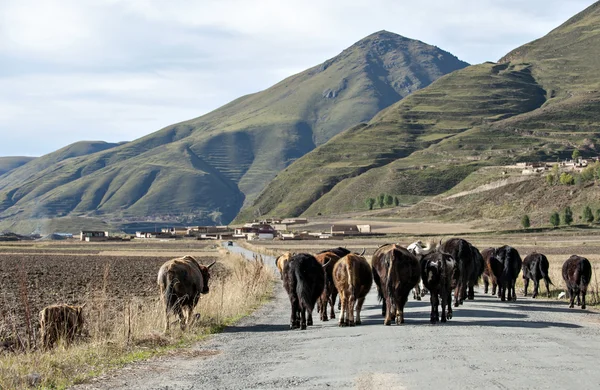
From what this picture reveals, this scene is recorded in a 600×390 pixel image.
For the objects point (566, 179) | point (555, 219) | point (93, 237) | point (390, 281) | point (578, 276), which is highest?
point (566, 179)

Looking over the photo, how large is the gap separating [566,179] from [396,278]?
150m

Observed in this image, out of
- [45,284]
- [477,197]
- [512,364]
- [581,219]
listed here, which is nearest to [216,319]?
[512,364]

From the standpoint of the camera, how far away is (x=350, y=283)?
2161 centimetres

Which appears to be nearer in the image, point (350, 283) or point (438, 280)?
point (350, 283)

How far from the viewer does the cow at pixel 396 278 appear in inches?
837

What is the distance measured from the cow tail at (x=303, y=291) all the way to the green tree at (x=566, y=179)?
486ft

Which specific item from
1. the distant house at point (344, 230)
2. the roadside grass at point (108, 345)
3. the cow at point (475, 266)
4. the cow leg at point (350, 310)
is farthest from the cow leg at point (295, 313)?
the distant house at point (344, 230)

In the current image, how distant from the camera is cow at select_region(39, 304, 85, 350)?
19453mm

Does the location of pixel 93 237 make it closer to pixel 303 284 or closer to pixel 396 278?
pixel 303 284

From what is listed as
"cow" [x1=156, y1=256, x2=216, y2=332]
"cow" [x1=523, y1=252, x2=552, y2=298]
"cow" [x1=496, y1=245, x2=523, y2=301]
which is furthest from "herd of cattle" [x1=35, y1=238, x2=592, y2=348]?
"cow" [x1=523, y1=252, x2=552, y2=298]

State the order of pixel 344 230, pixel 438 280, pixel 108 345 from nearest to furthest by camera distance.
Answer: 1. pixel 108 345
2. pixel 438 280
3. pixel 344 230

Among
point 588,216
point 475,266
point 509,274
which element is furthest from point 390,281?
point 588,216

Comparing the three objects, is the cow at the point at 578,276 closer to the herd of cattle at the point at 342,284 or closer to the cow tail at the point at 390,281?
the herd of cattle at the point at 342,284

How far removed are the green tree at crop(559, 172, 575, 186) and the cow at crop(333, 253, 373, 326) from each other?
148 m
